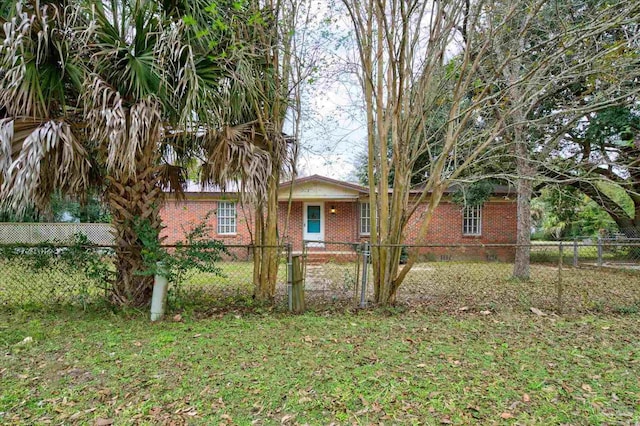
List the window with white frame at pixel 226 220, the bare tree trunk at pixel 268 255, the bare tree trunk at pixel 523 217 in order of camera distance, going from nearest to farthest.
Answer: the bare tree trunk at pixel 268 255 < the bare tree trunk at pixel 523 217 < the window with white frame at pixel 226 220

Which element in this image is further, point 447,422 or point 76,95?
point 76,95

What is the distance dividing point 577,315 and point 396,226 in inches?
132

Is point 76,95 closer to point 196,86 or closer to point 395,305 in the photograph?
point 196,86

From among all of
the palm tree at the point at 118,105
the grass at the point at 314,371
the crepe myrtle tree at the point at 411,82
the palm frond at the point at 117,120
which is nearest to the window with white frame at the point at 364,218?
the crepe myrtle tree at the point at 411,82

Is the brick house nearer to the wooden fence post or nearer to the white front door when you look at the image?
the white front door

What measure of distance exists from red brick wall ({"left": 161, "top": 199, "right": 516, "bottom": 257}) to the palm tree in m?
9.04

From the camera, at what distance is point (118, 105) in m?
4.23

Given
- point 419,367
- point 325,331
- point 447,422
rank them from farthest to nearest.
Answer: point 325,331, point 419,367, point 447,422

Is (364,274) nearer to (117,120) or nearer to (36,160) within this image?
(117,120)

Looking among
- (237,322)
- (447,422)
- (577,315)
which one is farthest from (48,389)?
(577,315)

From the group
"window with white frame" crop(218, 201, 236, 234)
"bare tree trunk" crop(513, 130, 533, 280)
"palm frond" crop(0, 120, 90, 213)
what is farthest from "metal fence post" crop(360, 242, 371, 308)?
"window with white frame" crop(218, 201, 236, 234)

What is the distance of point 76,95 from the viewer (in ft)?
15.8

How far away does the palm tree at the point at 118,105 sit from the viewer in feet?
13.3

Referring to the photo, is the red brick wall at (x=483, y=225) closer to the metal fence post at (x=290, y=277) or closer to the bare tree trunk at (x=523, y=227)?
the bare tree trunk at (x=523, y=227)
